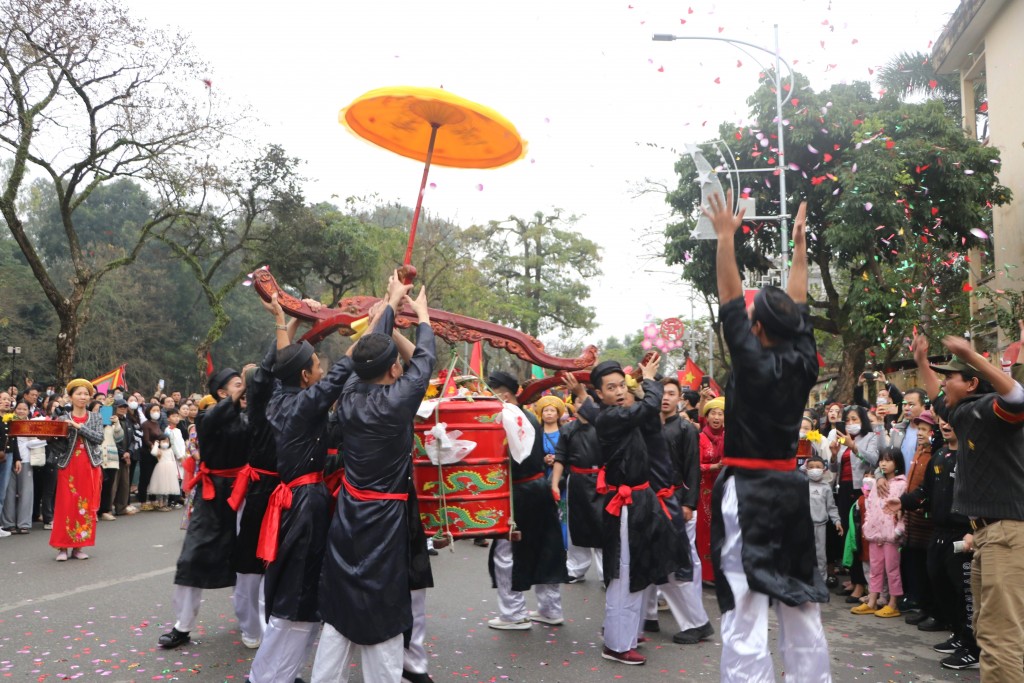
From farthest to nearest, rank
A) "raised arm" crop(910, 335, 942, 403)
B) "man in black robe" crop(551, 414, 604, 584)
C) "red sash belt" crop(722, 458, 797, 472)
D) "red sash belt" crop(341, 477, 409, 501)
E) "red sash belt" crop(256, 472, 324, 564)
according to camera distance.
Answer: "man in black robe" crop(551, 414, 604, 584) < "red sash belt" crop(256, 472, 324, 564) < "raised arm" crop(910, 335, 942, 403) < "red sash belt" crop(341, 477, 409, 501) < "red sash belt" crop(722, 458, 797, 472)

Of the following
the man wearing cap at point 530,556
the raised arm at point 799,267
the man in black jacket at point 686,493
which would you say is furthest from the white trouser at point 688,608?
the raised arm at point 799,267

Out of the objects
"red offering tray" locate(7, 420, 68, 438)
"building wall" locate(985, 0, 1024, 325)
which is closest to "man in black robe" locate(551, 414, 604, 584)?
"red offering tray" locate(7, 420, 68, 438)

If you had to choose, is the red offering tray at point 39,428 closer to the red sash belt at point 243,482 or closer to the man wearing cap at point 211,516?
the man wearing cap at point 211,516

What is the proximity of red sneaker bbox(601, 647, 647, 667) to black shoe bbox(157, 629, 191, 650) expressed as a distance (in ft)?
9.32

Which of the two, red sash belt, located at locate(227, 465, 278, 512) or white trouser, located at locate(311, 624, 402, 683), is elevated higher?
red sash belt, located at locate(227, 465, 278, 512)

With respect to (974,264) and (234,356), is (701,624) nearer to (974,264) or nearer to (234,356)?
(974,264)

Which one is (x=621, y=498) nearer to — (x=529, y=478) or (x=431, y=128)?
(x=529, y=478)

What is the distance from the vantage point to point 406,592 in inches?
181

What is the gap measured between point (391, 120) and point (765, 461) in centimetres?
287

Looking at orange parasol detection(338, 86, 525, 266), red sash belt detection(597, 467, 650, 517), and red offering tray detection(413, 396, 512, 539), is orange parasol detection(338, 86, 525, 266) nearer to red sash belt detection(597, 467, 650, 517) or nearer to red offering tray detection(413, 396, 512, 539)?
red offering tray detection(413, 396, 512, 539)

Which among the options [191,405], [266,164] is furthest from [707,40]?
[266,164]

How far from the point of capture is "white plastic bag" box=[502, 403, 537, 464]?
5445 mm

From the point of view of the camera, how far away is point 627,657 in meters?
5.83

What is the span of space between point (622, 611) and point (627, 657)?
285 mm
